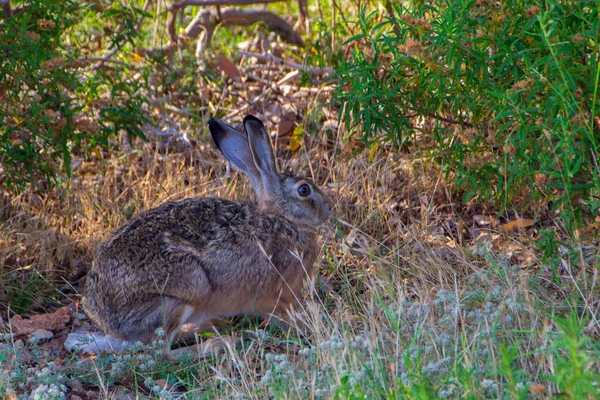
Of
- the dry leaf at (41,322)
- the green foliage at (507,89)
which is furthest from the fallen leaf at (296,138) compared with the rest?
the dry leaf at (41,322)

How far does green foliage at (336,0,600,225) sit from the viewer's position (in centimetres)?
352

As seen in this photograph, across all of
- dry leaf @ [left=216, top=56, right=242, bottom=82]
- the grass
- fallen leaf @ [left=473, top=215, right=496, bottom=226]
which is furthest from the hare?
dry leaf @ [left=216, top=56, right=242, bottom=82]

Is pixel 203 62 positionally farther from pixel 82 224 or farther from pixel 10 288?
pixel 10 288

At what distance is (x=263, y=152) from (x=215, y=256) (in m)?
0.77

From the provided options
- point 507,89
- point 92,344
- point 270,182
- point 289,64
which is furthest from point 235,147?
point 289,64

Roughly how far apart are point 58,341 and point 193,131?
7.90 feet

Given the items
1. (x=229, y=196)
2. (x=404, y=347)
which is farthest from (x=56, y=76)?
(x=404, y=347)

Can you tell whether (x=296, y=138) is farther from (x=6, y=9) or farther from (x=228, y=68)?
(x=6, y=9)

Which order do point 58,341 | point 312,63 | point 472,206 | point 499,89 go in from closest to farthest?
point 499,89
point 58,341
point 472,206
point 312,63

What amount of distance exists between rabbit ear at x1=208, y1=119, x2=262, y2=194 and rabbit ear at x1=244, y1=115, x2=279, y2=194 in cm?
5

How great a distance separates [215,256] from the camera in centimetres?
468

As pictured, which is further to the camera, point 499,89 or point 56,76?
point 56,76

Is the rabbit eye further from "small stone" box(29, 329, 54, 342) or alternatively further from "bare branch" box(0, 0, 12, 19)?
"bare branch" box(0, 0, 12, 19)

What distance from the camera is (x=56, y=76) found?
16.5 feet
